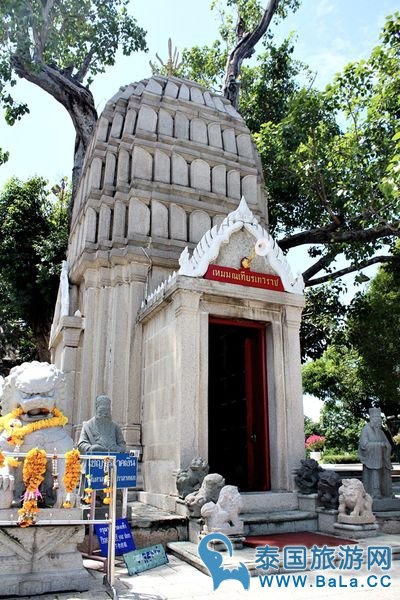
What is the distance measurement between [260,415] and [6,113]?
14.7m

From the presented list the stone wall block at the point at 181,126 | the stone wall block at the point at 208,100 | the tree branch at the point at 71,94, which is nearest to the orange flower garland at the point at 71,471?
the stone wall block at the point at 181,126

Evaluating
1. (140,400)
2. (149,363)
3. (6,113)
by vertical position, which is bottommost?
(140,400)

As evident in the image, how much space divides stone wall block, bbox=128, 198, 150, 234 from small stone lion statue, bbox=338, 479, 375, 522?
23.1ft

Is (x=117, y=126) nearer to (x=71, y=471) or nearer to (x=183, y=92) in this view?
(x=183, y=92)

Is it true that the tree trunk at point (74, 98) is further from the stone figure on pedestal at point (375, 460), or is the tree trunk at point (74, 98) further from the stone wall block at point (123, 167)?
the stone figure on pedestal at point (375, 460)

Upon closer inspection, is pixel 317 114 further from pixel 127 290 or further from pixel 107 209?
pixel 127 290

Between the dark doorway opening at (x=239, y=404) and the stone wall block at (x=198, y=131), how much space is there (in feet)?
19.5

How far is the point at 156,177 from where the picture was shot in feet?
40.6

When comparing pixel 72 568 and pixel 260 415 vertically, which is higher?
pixel 260 415

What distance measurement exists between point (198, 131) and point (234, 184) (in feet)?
5.98

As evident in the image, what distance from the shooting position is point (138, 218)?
460 inches

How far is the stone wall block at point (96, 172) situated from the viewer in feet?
41.3

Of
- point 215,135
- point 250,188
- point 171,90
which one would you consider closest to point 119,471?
point 250,188

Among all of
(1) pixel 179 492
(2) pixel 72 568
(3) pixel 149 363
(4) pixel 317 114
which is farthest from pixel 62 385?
(4) pixel 317 114
